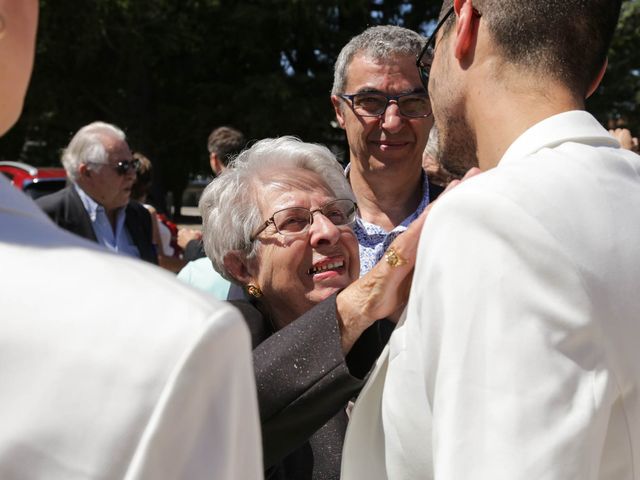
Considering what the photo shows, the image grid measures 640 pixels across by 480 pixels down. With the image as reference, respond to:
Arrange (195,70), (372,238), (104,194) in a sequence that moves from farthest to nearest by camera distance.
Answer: (195,70)
(104,194)
(372,238)

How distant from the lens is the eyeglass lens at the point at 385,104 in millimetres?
3340

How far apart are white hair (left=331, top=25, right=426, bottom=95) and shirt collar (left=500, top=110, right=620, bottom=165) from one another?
1.88 meters

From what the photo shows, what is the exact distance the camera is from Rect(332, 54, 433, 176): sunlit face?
3326mm

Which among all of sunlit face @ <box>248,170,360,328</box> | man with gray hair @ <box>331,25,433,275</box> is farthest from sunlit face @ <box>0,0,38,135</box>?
man with gray hair @ <box>331,25,433,275</box>

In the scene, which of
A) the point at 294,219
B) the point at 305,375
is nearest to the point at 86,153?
the point at 294,219

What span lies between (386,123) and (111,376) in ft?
8.93

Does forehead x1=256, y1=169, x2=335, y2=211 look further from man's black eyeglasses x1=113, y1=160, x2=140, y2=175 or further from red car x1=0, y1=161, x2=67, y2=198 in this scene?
red car x1=0, y1=161, x2=67, y2=198

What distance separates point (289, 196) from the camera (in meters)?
2.65

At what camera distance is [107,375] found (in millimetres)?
701

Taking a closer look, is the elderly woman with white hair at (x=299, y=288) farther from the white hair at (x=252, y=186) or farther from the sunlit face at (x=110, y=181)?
the sunlit face at (x=110, y=181)

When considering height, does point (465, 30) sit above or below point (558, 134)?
above

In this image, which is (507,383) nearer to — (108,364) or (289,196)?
(108,364)

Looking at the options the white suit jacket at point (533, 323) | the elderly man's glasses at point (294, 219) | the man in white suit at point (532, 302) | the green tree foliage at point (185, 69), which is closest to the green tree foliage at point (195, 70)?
the green tree foliage at point (185, 69)

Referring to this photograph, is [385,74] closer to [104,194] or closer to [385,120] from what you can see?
[385,120]
